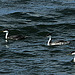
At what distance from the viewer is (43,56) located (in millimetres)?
29156

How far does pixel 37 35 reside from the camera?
119ft

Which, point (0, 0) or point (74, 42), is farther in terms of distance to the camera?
point (0, 0)

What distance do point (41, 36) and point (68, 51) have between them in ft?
18.3

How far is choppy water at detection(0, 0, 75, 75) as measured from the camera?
2662 cm

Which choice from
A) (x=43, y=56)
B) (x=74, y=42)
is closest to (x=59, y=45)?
(x=74, y=42)

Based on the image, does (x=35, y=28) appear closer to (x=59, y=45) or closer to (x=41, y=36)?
(x=41, y=36)

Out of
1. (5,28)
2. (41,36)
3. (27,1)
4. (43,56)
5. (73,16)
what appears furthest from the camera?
(27,1)

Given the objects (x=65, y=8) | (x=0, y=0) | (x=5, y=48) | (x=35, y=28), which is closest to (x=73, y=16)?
(x=65, y=8)

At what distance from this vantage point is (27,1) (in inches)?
1863

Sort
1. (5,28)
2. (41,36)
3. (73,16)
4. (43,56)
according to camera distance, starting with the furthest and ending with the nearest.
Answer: (73,16) → (5,28) → (41,36) → (43,56)

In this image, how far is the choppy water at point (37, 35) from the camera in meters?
26.6

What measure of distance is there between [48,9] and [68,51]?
14246 mm

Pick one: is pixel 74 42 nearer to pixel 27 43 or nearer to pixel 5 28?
pixel 27 43

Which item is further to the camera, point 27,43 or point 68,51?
point 27,43
